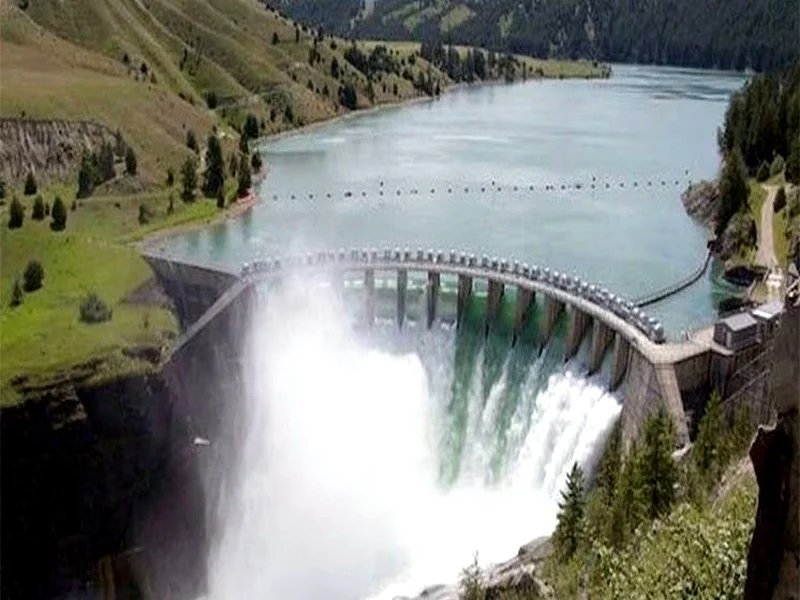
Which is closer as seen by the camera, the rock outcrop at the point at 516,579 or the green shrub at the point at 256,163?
the rock outcrop at the point at 516,579

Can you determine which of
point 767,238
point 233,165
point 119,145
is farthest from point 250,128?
point 767,238

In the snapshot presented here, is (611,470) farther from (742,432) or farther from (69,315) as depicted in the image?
(69,315)

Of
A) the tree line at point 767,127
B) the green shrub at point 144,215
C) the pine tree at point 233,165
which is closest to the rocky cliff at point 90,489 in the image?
the green shrub at point 144,215

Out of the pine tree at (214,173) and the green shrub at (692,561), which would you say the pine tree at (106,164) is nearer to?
the pine tree at (214,173)

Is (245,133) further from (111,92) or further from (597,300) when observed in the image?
(597,300)

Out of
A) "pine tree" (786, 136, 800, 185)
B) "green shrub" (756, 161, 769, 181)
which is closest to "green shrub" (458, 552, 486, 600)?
"pine tree" (786, 136, 800, 185)

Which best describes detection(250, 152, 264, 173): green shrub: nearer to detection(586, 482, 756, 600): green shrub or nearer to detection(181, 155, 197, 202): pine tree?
detection(181, 155, 197, 202): pine tree

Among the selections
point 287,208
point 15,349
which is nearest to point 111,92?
point 287,208

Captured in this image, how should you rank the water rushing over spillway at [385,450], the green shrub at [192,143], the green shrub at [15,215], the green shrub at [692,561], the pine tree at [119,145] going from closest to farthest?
the green shrub at [692,561], the water rushing over spillway at [385,450], the green shrub at [15,215], the pine tree at [119,145], the green shrub at [192,143]
